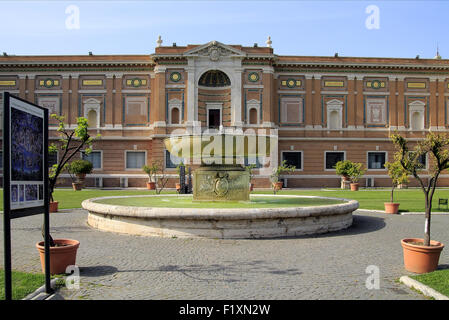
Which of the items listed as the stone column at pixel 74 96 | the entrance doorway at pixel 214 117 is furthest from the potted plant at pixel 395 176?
the stone column at pixel 74 96

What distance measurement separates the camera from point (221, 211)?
28.3ft

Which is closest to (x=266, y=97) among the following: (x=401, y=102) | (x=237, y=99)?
(x=237, y=99)

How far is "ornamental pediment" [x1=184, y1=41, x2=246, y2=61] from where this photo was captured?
3192cm

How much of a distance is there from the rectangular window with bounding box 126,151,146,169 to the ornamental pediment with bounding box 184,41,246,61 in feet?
30.4

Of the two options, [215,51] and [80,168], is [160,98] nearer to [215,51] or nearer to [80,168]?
[215,51]

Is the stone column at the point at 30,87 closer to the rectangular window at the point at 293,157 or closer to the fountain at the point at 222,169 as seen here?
the rectangular window at the point at 293,157

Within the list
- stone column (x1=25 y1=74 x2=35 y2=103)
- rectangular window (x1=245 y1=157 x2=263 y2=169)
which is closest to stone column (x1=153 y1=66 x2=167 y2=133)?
rectangular window (x1=245 y1=157 x2=263 y2=169)

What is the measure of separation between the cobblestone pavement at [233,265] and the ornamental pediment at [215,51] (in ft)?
78.9

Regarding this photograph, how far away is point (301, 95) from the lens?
111ft

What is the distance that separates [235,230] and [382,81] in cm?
3007

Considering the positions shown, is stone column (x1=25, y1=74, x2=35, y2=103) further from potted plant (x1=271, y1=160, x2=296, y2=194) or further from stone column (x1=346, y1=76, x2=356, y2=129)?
stone column (x1=346, y1=76, x2=356, y2=129)

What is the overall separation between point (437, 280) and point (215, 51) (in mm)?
28769

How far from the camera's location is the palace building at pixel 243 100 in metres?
32.3
